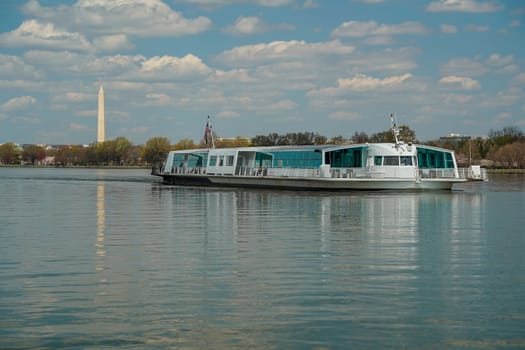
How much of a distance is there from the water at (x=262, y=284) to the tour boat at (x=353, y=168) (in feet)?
92.1

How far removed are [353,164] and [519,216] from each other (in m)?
28.8

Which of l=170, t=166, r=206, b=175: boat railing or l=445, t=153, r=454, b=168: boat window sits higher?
l=445, t=153, r=454, b=168: boat window

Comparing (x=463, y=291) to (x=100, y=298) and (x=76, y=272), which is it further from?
(x=76, y=272)

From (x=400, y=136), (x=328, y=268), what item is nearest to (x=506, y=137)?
(x=400, y=136)

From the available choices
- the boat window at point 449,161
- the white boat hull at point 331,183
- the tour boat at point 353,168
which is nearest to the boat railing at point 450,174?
the tour boat at point 353,168

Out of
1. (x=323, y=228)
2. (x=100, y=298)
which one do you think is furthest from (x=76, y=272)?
(x=323, y=228)

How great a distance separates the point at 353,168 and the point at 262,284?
49.7m

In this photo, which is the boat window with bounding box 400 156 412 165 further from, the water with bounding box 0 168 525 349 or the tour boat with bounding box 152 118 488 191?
the water with bounding box 0 168 525 349

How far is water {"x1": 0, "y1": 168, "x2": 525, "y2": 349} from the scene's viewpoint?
14242 millimetres

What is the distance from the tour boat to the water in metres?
28.1

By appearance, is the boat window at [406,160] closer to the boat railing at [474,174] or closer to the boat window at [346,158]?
the boat window at [346,158]

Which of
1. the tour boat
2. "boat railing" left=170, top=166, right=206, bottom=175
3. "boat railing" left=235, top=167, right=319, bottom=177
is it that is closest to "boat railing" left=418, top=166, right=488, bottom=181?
the tour boat

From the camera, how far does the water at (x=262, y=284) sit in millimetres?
14242

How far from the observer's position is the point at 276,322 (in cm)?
1510
